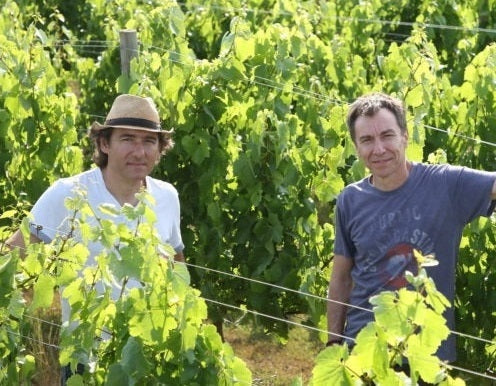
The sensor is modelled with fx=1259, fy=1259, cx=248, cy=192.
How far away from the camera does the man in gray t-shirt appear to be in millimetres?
3443

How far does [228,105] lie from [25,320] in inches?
68.5

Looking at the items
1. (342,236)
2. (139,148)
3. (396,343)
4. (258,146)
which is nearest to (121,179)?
(139,148)

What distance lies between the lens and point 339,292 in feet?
11.9

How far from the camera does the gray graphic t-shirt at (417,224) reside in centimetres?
344

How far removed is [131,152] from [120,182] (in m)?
0.10

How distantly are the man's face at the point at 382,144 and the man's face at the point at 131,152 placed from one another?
704mm

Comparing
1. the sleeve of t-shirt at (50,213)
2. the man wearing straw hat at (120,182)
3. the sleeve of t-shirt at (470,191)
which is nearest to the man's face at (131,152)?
the man wearing straw hat at (120,182)

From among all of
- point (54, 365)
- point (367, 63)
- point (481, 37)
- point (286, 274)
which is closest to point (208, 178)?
point (286, 274)

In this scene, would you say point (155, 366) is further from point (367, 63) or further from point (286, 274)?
point (367, 63)

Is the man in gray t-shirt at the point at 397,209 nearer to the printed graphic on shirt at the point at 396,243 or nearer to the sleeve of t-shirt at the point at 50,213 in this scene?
the printed graphic on shirt at the point at 396,243

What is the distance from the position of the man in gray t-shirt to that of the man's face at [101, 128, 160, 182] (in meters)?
0.67

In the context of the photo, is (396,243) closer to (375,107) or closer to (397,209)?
(397,209)

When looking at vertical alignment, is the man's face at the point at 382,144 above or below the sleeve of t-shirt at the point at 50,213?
above

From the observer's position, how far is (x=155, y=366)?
3.12 meters
